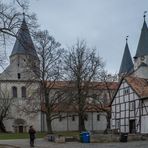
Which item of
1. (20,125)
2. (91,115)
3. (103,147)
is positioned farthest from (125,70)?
(103,147)

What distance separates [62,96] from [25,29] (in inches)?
1410

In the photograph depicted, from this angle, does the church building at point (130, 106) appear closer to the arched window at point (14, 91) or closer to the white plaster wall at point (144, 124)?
the white plaster wall at point (144, 124)

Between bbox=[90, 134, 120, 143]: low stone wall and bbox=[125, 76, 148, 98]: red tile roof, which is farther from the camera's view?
bbox=[125, 76, 148, 98]: red tile roof

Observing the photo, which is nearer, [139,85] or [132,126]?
[132,126]

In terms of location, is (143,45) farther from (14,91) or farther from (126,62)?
(14,91)

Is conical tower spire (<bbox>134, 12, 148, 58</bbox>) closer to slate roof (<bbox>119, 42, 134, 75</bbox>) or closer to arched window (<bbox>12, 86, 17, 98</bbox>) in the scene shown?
slate roof (<bbox>119, 42, 134, 75</bbox>)

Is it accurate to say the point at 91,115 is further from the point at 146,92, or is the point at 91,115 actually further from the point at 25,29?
the point at 25,29

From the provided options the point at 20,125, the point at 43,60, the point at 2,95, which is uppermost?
the point at 43,60

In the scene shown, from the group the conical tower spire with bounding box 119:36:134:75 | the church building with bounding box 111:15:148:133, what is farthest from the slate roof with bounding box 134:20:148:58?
the church building with bounding box 111:15:148:133

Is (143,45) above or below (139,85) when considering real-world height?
above

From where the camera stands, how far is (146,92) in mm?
50406

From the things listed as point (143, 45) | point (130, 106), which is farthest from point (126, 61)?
point (130, 106)

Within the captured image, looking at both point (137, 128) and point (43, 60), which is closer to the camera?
point (137, 128)

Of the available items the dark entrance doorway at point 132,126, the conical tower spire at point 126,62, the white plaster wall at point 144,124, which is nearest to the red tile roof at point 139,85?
the white plaster wall at point 144,124
